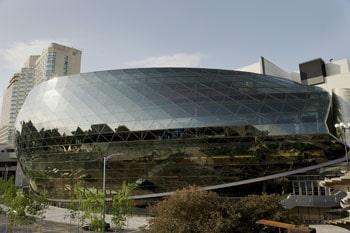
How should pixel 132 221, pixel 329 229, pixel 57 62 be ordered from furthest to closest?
1. pixel 57 62
2. pixel 132 221
3. pixel 329 229

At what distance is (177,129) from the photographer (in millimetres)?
37500

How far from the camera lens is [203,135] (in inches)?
1446

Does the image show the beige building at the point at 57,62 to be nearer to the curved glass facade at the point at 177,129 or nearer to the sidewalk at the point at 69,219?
the curved glass facade at the point at 177,129

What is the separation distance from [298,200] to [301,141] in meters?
7.23

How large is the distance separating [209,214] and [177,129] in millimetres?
20458

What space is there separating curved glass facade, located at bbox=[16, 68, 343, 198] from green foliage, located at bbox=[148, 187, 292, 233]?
17.3 m

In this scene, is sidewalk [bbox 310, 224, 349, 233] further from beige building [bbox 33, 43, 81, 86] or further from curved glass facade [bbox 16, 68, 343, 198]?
beige building [bbox 33, 43, 81, 86]

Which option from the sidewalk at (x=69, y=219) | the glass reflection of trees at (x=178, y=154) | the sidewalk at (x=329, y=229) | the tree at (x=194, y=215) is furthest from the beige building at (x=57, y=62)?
the tree at (x=194, y=215)

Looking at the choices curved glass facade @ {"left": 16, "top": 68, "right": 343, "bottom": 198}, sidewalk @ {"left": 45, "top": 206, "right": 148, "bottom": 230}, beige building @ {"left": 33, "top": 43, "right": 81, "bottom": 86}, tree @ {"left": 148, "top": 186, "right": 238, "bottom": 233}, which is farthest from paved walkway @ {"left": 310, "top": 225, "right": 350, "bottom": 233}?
beige building @ {"left": 33, "top": 43, "right": 81, "bottom": 86}

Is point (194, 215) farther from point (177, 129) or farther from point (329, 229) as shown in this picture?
point (177, 129)

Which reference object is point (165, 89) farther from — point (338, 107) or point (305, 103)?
point (338, 107)

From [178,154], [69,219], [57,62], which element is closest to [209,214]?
[178,154]

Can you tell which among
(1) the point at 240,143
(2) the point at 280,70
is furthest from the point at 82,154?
(2) the point at 280,70

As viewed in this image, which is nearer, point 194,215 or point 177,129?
point 194,215
